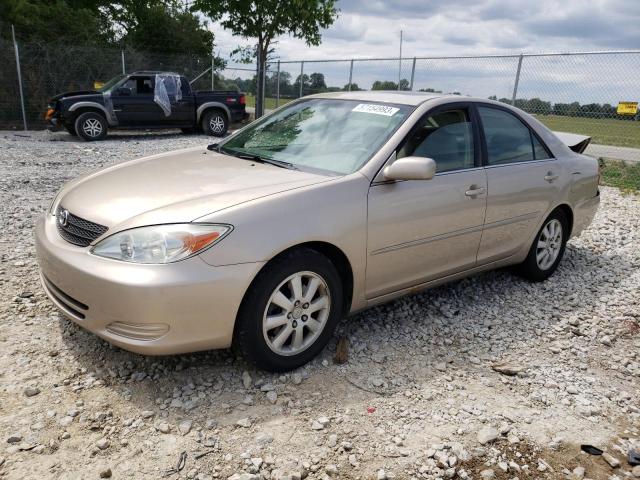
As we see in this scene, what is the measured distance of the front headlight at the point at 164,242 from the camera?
260cm

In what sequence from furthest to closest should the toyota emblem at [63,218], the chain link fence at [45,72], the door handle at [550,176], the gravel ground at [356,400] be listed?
the chain link fence at [45,72], the door handle at [550,176], the toyota emblem at [63,218], the gravel ground at [356,400]

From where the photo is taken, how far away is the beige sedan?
2627mm

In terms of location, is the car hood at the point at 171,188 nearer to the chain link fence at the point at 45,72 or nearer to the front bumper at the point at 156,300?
the front bumper at the point at 156,300

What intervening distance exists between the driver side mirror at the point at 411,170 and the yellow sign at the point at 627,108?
28.2 ft

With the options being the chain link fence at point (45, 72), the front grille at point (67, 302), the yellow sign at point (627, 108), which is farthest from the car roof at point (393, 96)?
the chain link fence at point (45, 72)

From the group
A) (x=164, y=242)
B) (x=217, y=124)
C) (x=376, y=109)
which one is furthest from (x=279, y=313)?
(x=217, y=124)

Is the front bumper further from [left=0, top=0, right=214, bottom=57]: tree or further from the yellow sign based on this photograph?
A: [left=0, top=0, right=214, bottom=57]: tree

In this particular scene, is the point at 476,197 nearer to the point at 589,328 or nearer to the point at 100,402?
the point at 589,328

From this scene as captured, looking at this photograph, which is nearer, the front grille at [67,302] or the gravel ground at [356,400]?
the gravel ground at [356,400]

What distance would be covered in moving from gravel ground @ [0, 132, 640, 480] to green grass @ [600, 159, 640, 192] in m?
6.02

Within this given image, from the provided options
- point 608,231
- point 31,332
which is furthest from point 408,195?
point 608,231

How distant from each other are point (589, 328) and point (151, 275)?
10.7ft

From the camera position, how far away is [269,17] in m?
16.8

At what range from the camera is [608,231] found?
6.62 m
